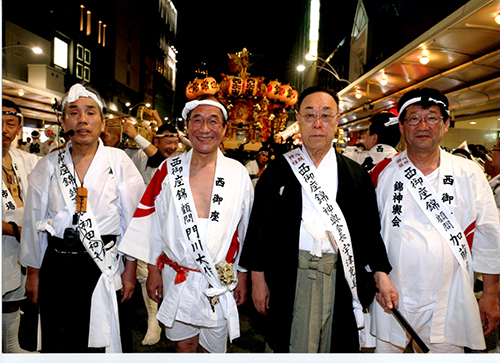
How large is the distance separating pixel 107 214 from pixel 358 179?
5.78 ft

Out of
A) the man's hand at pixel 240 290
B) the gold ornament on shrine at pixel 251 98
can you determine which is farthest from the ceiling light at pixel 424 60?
the man's hand at pixel 240 290

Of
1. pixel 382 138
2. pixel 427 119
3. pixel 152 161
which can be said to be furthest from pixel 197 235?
pixel 382 138

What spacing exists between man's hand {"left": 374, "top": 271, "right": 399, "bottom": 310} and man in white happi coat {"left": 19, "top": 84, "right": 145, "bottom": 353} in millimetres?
1795

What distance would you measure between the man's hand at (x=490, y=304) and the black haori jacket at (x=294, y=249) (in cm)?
74

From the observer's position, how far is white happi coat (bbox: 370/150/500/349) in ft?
6.86

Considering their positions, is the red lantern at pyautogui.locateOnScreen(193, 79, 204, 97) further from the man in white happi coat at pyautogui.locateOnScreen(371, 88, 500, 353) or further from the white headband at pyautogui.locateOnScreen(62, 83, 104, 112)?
the man in white happi coat at pyautogui.locateOnScreen(371, 88, 500, 353)

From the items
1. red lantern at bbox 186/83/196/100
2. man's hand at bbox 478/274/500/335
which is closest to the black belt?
man's hand at bbox 478/274/500/335

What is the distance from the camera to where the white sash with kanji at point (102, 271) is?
215 centimetres

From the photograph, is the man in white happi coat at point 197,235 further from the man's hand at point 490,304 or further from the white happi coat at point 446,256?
the man's hand at point 490,304

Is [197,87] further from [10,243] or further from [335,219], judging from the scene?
[335,219]

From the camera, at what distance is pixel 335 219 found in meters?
2.04

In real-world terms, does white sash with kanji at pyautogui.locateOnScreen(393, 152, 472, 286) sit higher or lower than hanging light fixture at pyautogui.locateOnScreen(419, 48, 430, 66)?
lower

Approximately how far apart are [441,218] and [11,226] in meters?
3.23
